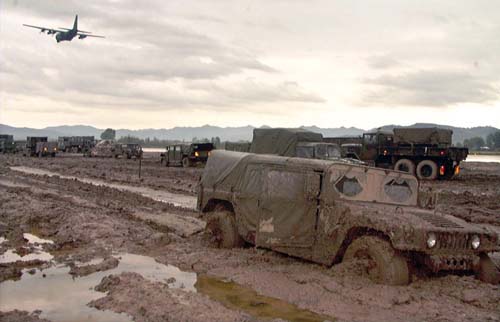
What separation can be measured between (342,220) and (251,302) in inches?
67.1

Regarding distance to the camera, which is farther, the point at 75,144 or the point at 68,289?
the point at 75,144

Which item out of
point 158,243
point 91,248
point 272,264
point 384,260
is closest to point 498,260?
point 384,260

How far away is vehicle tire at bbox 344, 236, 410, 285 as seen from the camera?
23.2ft

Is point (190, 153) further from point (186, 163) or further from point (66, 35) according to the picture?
point (66, 35)

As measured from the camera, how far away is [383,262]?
23.5ft

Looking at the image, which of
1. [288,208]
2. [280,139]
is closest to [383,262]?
[288,208]

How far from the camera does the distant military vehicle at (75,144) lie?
5244 cm

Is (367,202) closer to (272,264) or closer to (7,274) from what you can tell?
(272,264)

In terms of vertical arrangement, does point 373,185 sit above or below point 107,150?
above

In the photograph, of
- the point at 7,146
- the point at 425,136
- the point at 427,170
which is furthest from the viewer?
the point at 7,146

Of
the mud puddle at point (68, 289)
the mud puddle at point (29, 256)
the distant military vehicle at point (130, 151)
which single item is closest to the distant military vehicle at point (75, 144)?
the distant military vehicle at point (130, 151)

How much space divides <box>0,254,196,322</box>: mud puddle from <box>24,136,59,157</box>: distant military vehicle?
40561mm

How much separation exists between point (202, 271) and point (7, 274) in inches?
105

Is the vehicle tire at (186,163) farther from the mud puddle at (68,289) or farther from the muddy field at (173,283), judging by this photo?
the mud puddle at (68,289)
